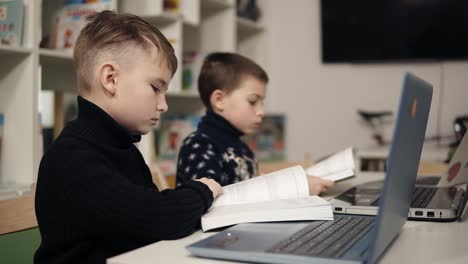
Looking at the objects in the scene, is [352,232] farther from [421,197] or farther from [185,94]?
[185,94]

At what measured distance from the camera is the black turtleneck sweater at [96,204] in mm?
851

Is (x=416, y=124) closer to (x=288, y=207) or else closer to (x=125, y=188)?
(x=288, y=207)

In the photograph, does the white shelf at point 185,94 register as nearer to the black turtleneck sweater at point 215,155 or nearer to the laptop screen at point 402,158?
the black turtleneck sweater at point 215,155

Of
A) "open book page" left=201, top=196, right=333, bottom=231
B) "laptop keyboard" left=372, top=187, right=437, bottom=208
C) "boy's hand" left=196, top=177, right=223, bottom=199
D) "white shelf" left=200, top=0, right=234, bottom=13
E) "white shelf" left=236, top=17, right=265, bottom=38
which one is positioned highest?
"white shelf" left=200, top=0, right=234, bottom=13

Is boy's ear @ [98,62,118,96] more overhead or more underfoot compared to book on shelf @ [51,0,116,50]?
more underfoot

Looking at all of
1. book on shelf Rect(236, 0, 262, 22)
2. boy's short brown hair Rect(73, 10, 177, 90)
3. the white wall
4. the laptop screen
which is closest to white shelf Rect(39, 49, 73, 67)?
boy's short brown hair Rect(73, 10, 177, 90)

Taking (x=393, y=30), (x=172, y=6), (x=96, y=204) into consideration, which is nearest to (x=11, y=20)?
(x=172, y=6)

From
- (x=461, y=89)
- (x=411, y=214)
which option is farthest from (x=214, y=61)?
(x=461, y=89)

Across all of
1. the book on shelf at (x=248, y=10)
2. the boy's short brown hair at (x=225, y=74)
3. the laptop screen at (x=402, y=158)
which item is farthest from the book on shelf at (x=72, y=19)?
the laptop screen at (x=402, y=158)

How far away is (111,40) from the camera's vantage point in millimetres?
1053

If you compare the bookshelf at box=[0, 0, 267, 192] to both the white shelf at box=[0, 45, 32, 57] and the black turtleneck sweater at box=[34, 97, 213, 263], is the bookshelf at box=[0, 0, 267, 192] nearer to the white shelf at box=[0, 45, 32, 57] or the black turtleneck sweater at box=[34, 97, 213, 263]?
the white shelf at box=[0, 45, 32, 57]

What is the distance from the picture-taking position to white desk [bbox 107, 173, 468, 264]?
728mm

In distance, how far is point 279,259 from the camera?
68 centimetres

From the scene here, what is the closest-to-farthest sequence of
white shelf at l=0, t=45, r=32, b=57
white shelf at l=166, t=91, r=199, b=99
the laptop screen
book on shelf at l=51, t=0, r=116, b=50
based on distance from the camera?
the laptop screen < white shelf at l=0, t=45, r=32, b=57 < book on shelf at l=51, t=0, r=116, b=50 < white shelf at l=166, t=91, r=199, b=99
